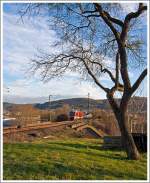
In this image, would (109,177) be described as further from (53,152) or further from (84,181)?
(53,152)

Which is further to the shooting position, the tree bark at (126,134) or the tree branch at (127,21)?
the tree bark at (126,134)

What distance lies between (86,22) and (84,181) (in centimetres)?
565

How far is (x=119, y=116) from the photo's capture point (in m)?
10.9

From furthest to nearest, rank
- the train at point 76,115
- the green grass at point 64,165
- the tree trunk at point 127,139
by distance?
the train at point 76,115
the tree trunk at point 127,139
the green grass at point 64,165

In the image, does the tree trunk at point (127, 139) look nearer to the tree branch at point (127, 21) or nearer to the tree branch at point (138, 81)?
the tree branch at point (138, 81)

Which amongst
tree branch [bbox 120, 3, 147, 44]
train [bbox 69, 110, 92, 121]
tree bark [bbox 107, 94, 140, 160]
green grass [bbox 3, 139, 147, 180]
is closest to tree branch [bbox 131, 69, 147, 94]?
tree bark [bbox 107, 94, 140, 160]

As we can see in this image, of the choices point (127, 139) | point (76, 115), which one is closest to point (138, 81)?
point (127, 139)

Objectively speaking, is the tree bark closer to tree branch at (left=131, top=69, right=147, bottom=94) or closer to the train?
tree branch at (left=131, top=69, right=147, bottom=94)

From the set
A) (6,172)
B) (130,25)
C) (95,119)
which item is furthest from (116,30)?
(95,119)

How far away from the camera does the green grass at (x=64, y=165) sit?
7902 millimetres

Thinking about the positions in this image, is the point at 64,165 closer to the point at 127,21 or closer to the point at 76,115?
the point at 127,21

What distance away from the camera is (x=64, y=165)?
8781mm

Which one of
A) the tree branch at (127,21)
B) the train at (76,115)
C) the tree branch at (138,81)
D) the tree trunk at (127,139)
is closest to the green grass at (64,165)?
the tree trunk at (127,139)

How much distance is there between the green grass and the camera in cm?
790
